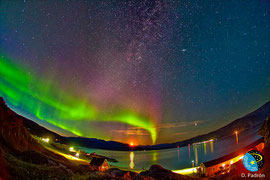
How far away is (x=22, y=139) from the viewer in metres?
27.2

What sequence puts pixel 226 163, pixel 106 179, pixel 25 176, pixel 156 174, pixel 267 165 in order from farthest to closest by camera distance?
pixel 226 163 < pixel 156 174 < pixel 267 165 < pixel 106 179 < pixel 25 176

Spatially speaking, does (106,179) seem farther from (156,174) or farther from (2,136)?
(2,136)

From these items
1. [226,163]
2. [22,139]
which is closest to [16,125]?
[22,139]

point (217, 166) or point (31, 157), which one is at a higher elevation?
point (31, 157)

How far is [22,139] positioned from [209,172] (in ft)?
133

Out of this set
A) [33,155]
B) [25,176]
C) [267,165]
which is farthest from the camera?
[267,165]

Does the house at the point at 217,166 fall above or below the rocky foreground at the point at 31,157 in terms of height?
below

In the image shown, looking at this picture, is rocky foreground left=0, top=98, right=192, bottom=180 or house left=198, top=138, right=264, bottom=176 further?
house left=198, top=138, right=264, bottom=176

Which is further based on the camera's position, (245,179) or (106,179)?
(245,179)

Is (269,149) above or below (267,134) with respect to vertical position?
below

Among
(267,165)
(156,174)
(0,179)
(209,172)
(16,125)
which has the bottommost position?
(209,172)

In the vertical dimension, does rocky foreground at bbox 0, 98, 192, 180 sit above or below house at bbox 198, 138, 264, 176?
above

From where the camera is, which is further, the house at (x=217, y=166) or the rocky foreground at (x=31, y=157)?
the house at (x=217, y=166)

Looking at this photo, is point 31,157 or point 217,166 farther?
point 217,166
